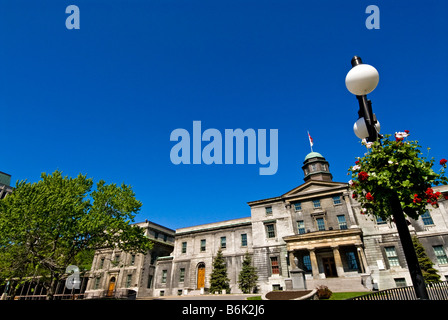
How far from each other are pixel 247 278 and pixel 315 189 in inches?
639

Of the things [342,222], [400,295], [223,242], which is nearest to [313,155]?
[342,222]

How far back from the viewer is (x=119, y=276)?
43938mm

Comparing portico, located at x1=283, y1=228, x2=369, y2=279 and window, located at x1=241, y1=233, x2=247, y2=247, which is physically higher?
window, located at x1=241, y1=233, x2=247, y2=247

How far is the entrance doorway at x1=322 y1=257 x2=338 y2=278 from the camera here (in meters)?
30.8

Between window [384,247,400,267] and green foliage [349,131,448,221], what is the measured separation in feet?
97.6

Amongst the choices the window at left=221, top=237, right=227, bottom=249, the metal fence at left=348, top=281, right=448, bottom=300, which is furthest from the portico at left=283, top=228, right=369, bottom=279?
the metal fence at left=348, top=281, right=448, bottom=300

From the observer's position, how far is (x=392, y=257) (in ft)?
97.8

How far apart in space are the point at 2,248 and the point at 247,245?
2972 cm

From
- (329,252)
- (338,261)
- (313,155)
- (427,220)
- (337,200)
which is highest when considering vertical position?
(313,155)

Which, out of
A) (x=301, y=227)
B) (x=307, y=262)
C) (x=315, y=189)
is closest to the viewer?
(x=307, y=262)

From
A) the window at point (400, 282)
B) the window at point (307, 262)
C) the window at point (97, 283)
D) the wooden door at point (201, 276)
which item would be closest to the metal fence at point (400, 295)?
the window at point (400, 282)

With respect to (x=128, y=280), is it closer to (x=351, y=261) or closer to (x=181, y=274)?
(x=181, y=274)

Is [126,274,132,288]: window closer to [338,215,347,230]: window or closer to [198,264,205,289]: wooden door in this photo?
[198,264,205,289]: wooden door
